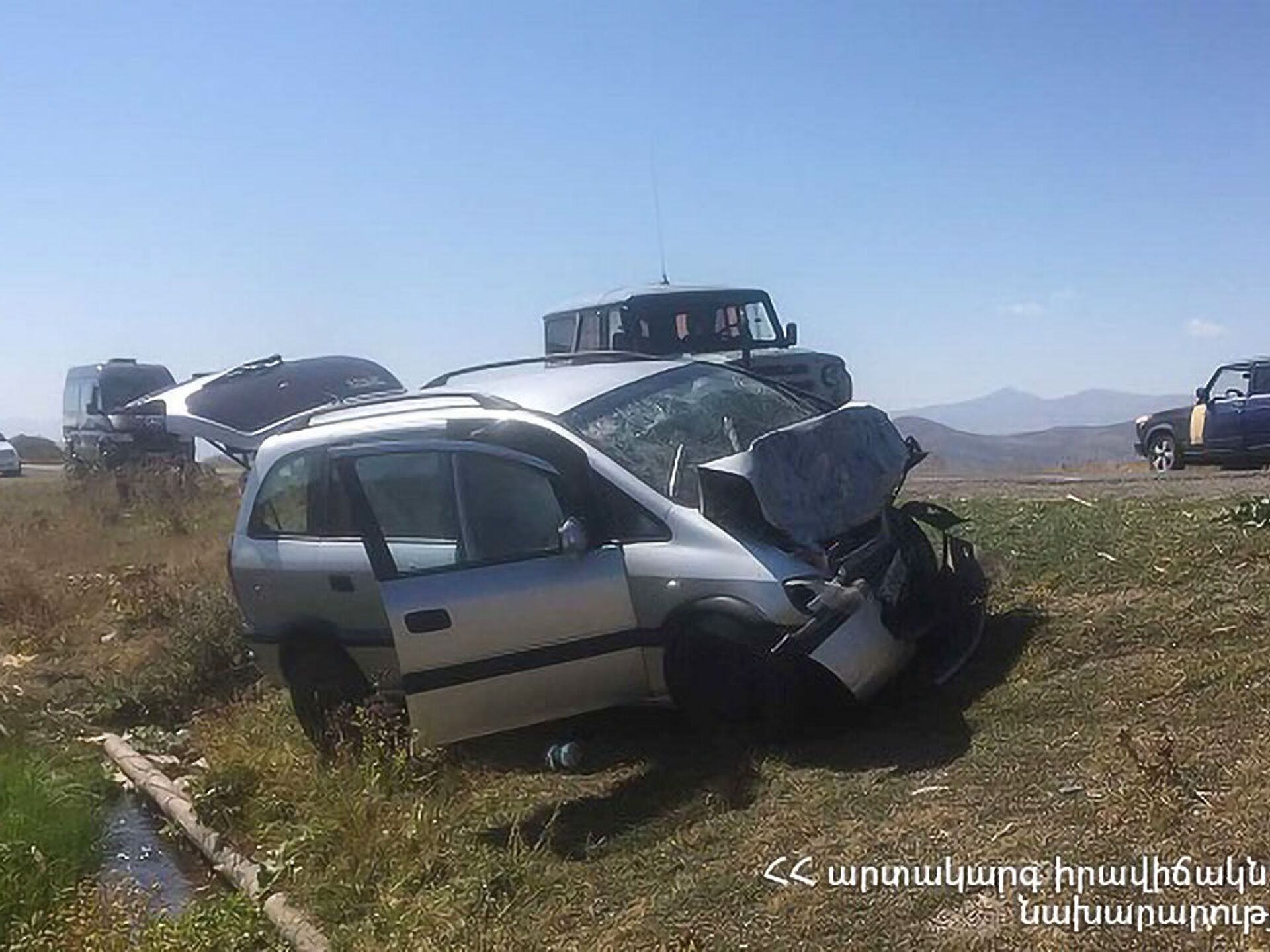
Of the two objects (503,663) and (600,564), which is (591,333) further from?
(503,663)

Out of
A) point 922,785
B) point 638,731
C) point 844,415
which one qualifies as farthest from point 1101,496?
point 922,785

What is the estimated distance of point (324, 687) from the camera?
724 centimetres

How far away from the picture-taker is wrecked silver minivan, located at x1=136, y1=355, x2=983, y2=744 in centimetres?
602

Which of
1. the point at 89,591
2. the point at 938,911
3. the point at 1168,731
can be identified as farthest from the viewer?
the point at 89,591

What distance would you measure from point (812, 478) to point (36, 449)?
50.6 metres

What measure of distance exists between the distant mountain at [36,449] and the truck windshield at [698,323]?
35559 millimetres

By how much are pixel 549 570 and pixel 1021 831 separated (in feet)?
8.16

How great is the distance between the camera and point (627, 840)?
5547 millimetres

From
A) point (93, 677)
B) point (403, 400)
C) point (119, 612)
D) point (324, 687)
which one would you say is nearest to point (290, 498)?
point (403, 400)

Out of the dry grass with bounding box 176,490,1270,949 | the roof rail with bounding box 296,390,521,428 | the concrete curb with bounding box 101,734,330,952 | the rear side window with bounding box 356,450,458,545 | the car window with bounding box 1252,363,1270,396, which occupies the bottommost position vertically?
the concrete curb with bounding box 101,734,330,952

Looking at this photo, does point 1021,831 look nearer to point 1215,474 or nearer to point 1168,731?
point 1168,731

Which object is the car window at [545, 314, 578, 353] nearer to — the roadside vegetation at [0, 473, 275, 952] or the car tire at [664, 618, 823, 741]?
the roadside vegetation at [0, 473, 275, 952]

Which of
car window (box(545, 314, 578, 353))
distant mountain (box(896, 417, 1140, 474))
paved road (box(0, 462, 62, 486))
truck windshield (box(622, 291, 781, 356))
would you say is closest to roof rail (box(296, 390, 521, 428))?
distant mountain (box(896, 417, 1140, 474))

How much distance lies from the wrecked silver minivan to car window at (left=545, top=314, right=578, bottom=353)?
29.1ft
